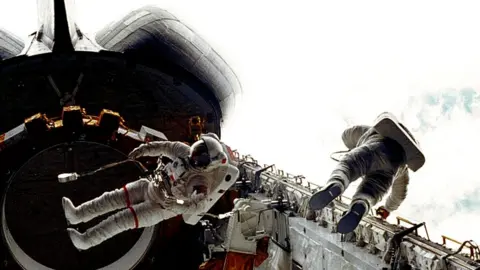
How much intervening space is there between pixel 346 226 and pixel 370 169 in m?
0.78

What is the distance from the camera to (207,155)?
559 centimetres

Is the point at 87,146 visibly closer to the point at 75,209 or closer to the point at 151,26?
the point at 75,209

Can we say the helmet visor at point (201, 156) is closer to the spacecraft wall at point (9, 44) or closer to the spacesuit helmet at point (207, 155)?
the spacesuit helmet at point (207, 155)

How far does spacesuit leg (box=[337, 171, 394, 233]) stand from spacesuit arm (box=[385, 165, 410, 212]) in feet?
1.38

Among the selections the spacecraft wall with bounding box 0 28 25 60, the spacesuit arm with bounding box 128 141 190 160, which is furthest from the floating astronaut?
the spacecraft wall with bounding box 0 28 25 60

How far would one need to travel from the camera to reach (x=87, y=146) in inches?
288

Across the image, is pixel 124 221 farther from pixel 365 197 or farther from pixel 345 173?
pixel 365 197

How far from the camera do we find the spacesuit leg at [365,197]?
428 cm

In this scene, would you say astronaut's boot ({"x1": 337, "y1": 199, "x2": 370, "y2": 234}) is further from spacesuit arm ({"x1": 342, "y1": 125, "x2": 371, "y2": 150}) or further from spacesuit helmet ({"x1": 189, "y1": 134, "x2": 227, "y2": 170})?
spacesuit helmet ({"x1": 189, "y1": 134, "x2": 227, "y2": 170})

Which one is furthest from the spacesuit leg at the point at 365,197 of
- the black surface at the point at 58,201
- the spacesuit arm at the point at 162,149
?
the black surface at the point at 58,201

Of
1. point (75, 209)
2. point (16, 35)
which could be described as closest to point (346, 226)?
point (75, 209)

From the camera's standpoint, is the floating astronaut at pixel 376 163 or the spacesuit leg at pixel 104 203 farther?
the spacesuit leg at pixel 104 203

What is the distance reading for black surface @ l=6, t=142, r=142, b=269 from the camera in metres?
7.54

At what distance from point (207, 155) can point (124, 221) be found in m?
1.34
